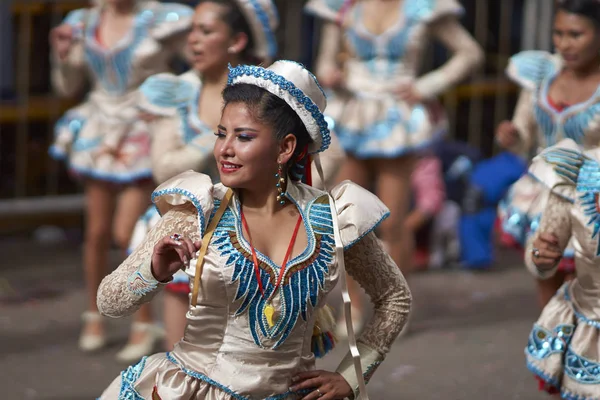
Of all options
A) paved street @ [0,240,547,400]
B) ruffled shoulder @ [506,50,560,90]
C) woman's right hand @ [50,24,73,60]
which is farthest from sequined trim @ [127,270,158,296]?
woman's right hand @ [50,24,73,60]

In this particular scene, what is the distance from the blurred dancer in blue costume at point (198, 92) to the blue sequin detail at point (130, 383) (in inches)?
45.4

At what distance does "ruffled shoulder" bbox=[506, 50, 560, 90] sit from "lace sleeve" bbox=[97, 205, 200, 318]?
2.36 metres

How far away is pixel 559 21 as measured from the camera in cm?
436

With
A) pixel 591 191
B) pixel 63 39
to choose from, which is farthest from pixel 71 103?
pixel 591 191

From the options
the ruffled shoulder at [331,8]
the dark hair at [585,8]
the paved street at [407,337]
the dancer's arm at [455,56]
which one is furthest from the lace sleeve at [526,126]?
the ruffled shoulder at [331,8]

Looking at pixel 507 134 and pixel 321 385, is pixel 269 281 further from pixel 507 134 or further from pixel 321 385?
pixel 507 134

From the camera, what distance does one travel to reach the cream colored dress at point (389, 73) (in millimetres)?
5559

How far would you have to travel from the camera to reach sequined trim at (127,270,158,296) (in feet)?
8.84

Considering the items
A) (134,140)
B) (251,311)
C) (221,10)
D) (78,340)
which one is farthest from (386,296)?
(78,340)

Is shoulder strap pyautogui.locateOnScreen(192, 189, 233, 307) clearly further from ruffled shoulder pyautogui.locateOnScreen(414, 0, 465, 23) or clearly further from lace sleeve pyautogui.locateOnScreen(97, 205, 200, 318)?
ruffled shoulder pyautogui.locateOnScreen(414, 0, 465, 23)

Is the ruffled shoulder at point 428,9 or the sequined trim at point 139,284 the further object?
the ruffled shoulder at point 428,9

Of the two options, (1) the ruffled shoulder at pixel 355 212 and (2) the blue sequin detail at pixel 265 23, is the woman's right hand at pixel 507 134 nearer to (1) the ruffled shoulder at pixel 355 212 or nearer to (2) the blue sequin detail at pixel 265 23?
(2) the blue sequin detail at pixel 265 23

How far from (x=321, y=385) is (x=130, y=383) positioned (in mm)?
496

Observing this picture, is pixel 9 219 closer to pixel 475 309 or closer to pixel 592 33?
pixel 475 309
